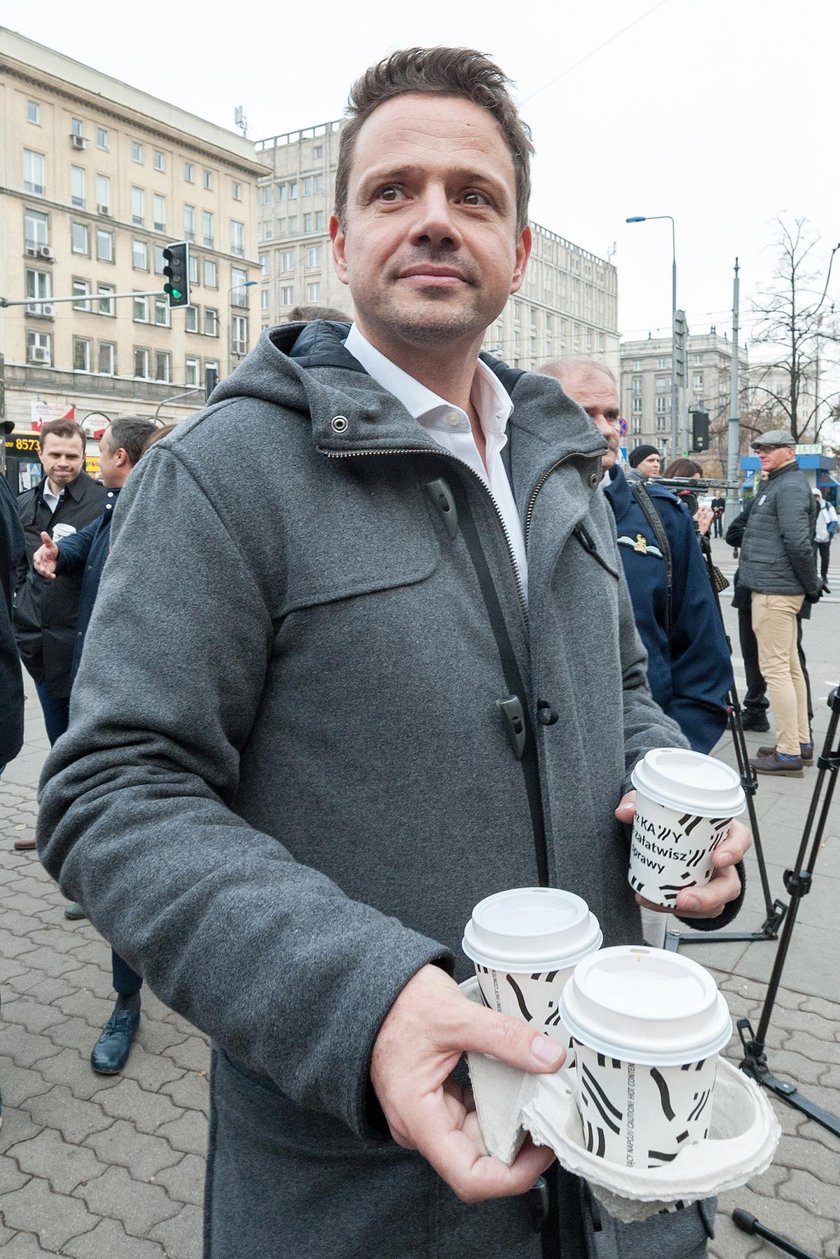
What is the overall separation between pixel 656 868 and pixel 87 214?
51.0m

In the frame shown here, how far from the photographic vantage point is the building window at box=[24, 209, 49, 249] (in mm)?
42688

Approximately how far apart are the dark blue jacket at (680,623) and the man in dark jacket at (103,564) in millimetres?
1993

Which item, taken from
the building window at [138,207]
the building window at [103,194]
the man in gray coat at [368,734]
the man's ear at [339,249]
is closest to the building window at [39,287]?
the building window at [103,194]

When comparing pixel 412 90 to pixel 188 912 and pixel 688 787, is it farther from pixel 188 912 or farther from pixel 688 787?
pixel 188 912

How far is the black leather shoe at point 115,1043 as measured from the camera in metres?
3.44

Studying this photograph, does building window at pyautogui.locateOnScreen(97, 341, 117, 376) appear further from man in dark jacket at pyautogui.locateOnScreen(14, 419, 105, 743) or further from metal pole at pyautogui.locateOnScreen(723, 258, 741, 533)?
man in dark jacket at pyautogui.locateOnScreen(14, 419, 105, 743)

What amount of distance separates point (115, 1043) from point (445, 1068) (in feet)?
10.1

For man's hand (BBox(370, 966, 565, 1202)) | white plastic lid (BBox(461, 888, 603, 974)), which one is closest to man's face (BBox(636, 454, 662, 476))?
white plastic lid (BBox(461, 888, 603, 974))

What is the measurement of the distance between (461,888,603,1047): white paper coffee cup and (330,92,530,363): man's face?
869 mm

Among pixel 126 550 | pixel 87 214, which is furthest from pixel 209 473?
pixel 87 214

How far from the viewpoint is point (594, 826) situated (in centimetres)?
139

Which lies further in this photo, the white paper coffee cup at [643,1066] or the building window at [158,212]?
the building window at [158,212]

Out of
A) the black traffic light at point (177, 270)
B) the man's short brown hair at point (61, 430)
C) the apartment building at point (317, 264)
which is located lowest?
the man's short brown hair at point (61, 430)

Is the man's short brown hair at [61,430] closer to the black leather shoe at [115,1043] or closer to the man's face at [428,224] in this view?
the black leather shoe at [115,1043]
